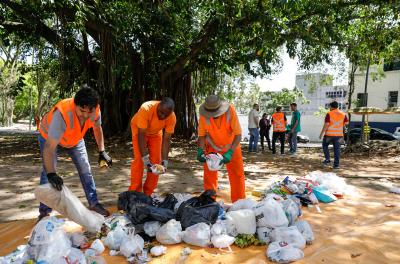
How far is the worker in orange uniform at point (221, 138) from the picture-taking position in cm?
421

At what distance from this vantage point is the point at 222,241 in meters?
3.28

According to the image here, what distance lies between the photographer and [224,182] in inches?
245

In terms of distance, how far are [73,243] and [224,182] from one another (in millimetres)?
3360

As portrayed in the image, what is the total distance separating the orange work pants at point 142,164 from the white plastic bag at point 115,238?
1189mm

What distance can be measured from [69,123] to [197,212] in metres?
1.49

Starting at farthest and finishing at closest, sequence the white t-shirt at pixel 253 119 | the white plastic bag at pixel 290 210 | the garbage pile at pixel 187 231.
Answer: the white t-shirt at pixel 253 119 → the white plastic bag at pixel 290 210 → the garbage pile at pixel 187 231

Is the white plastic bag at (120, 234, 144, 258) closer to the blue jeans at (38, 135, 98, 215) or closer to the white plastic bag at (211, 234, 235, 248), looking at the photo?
the white plastic bag at (211, 234, 235, 248)

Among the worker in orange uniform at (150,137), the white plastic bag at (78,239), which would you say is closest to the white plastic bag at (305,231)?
the worker in orange uniform at (150,137)

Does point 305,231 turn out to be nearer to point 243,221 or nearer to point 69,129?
point 243,221

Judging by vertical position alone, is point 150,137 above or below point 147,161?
above

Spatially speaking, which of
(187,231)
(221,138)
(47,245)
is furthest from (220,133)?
(47,245)

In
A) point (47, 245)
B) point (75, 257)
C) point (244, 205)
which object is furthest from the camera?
point (244, 205)

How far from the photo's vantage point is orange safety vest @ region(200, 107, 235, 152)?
4.29m

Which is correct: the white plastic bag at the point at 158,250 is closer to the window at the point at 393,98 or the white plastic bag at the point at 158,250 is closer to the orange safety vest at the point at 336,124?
the orange safety vest at the point at 336,124
